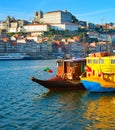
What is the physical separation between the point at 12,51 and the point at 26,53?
782 cm

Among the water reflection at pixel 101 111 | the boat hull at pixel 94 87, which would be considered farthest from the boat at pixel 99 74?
the water reflection at pixel 101 111

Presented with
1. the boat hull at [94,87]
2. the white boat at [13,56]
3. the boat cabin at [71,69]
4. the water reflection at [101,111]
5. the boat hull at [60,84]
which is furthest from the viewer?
the white boat at [13,56]

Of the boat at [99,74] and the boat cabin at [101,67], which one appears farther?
the boat cabin at [101,67]

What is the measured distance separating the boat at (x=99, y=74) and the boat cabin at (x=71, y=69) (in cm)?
119

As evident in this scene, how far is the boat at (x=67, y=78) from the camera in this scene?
3225cm

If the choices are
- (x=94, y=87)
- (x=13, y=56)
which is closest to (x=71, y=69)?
(x=94, y=87)

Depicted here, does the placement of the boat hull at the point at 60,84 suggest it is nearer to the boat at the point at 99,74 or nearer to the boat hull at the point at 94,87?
the boat at the point at 99,74

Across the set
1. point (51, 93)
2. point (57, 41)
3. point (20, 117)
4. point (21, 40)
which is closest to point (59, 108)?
point (20, 117)

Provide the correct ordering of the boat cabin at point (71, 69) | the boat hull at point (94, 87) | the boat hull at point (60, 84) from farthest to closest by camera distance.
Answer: the boat cabin at point (71, 69), the boat hull at point (60, 84), the boat hull at point (94, 87)

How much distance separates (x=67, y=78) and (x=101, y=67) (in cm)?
381

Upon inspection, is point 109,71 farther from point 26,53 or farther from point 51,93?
point 26,53

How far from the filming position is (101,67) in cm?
3194

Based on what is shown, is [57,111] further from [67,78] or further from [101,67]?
[67,78]

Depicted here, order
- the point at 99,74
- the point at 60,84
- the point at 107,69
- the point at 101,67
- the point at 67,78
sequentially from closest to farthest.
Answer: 1. the point at 107,69
2. the point at 99,74
3. the point at 101,67
4. the point at 60,84
5. the point at 67,78
